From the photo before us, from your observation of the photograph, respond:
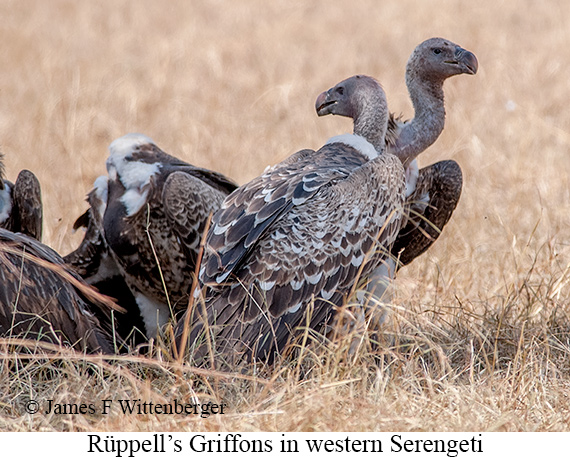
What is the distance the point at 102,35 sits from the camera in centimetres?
1294

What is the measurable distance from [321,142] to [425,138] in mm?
3748

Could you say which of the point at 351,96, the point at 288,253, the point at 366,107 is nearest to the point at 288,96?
the point at 351,96

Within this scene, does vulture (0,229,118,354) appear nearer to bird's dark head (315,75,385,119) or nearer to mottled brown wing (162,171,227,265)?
mottled brown wing (162,171,227,265)

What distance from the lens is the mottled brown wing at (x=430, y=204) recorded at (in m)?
4.84

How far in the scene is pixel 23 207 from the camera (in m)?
5.22

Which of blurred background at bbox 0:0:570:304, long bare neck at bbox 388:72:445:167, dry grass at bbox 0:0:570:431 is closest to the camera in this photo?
dry grass at bbox 0:0:570:431

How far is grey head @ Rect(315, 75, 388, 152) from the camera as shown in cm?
484

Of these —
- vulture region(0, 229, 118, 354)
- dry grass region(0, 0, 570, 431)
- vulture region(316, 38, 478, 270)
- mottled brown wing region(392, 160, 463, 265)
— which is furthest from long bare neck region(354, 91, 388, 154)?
vulture region(0, 229, 118, 354)

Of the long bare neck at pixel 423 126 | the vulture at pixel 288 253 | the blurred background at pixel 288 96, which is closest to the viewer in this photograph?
the vulture at pixel 288 253

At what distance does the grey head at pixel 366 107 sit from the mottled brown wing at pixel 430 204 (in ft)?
0.98

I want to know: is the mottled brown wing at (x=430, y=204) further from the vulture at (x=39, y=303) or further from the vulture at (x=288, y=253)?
the vulture at (x=39, y=303)

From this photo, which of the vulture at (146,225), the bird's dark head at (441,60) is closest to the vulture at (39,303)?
the vulture at (146,225)

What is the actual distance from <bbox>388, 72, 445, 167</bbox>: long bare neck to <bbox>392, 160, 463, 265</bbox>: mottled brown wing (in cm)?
14

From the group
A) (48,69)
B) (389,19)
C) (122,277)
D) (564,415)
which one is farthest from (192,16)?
(564,415)
